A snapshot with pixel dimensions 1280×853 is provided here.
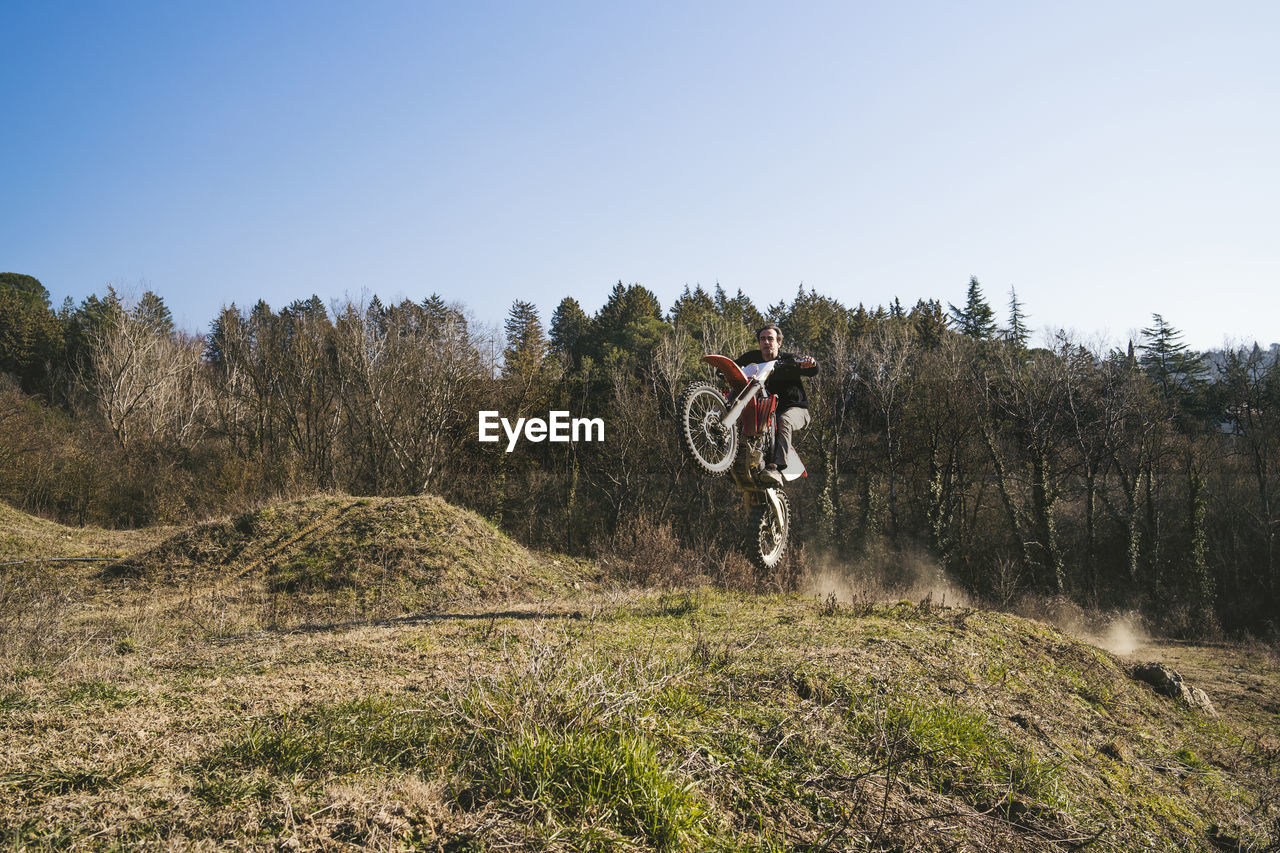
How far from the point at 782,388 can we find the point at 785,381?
112 mm

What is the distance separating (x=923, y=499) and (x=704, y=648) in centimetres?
3133

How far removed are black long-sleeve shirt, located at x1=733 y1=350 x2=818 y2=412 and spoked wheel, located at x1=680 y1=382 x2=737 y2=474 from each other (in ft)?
2.00

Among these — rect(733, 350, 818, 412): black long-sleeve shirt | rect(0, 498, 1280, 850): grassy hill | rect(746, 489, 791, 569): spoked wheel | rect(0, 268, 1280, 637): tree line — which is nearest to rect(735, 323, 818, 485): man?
rect(733, 350, 818, 412): black long-sleeve shirt

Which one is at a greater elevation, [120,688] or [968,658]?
[120,688]

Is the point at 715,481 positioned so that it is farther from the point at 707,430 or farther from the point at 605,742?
the point at 605,742

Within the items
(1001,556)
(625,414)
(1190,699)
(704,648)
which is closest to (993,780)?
(704,648)

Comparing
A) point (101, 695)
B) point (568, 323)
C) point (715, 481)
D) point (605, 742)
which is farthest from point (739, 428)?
point (568, 323)

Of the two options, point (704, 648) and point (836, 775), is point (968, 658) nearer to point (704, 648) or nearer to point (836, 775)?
point (704, 648)

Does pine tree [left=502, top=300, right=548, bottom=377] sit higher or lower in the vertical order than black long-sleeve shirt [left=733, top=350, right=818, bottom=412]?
higher

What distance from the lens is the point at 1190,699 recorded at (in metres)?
11.6

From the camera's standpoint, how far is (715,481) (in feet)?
108

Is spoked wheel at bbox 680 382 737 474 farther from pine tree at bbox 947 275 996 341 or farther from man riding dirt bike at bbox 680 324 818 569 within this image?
pine tree at bbox 947 275 996 341

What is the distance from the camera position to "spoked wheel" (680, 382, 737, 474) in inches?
263

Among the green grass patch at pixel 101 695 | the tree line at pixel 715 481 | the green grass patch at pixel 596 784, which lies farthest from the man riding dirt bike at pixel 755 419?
the tree line at pixel 715 481
